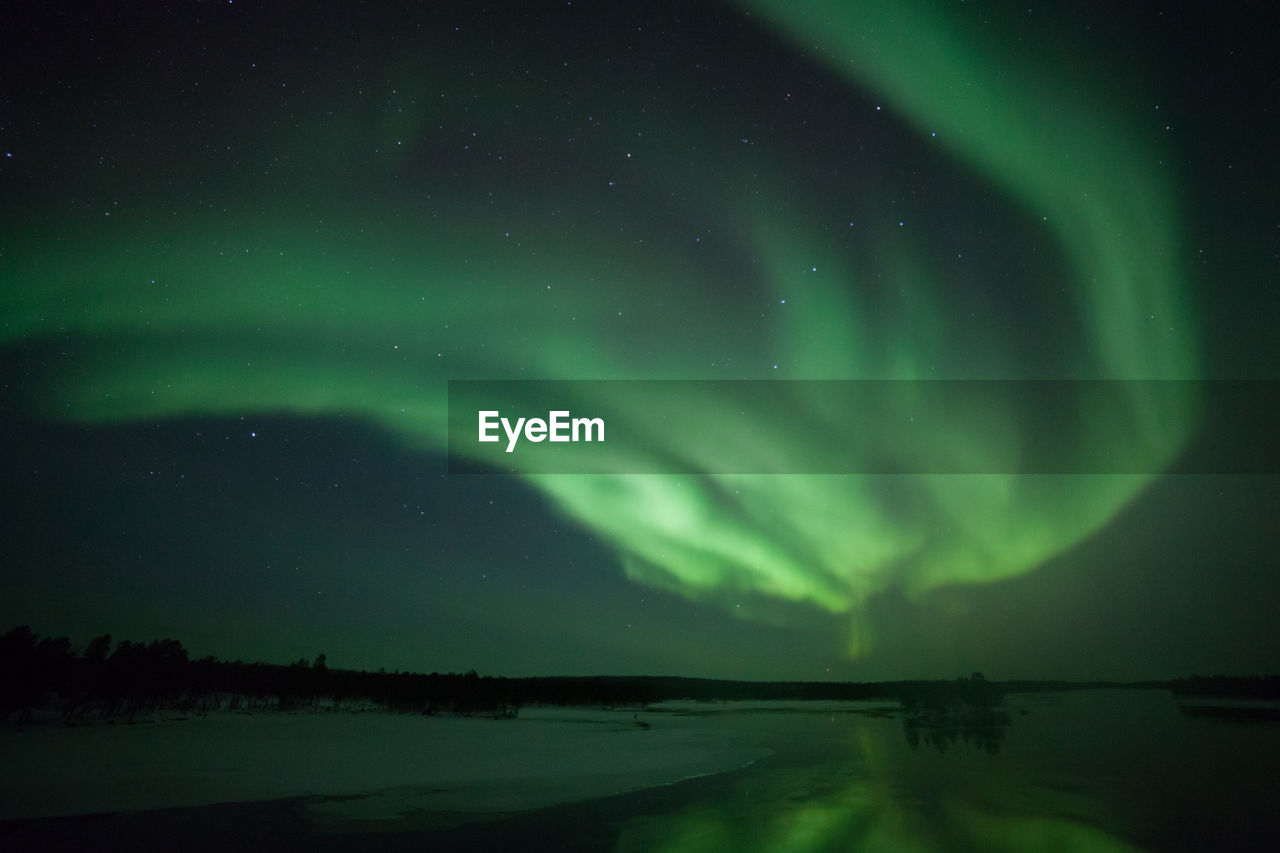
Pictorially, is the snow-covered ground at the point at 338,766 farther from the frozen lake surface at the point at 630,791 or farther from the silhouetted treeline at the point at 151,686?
the silhouetted treeline at the point at 151,686

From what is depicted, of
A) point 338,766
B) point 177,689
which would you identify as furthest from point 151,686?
point 338,766

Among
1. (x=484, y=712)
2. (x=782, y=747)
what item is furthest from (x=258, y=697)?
(x=782, y=747)

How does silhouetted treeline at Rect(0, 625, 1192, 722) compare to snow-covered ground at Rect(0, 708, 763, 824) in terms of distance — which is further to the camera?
silhouetted treeline at Rect(0, 625, 1192, 722)

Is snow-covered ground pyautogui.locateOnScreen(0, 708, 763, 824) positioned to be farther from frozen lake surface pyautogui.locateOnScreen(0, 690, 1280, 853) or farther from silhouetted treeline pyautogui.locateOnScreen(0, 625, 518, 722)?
silhouetted treeline pyautogui.locateOnScreen(0, 625, 518, 722)

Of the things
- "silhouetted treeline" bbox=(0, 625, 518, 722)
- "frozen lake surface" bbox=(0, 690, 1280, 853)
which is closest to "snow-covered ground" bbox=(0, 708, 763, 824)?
"frozen lake surface" bbox=(0, 690, 1280, 853)

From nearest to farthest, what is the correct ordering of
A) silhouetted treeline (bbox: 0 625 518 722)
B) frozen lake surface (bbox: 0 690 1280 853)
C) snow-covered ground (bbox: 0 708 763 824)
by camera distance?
frozen lake surface (bbox: 0 690 1280 853), snow-covered ground (bbox: 0 708 763 824), silhouetted treeline (bbox: 0 625 518 722)

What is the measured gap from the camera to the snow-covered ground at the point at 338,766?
64.1 ft

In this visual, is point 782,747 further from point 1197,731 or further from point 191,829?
point 1197,731

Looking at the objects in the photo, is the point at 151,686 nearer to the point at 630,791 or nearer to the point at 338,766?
the point at 338,766

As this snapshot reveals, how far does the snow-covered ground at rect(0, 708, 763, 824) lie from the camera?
770 inches

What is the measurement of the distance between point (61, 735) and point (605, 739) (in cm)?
2799

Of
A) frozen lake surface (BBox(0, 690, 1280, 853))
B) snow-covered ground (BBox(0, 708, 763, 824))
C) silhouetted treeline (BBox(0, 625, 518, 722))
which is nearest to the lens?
frozen lake surface (BBox(0, 690, 1280, 853))

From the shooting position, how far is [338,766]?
2670cm

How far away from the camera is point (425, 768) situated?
26.4 meters
